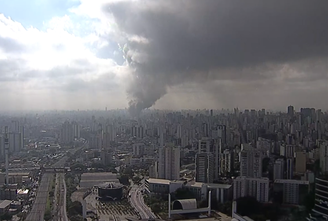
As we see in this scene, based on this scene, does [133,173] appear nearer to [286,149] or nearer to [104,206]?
[104,206]

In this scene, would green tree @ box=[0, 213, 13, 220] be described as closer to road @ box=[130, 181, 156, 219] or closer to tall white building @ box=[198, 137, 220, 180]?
road @ box=[130, 181, 156, 219]

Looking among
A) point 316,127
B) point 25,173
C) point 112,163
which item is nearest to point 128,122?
point 112,163

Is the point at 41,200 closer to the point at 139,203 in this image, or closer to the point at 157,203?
the point at 139,203

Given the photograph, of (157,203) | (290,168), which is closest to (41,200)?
(157,203)

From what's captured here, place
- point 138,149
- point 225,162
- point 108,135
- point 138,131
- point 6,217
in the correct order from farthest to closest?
1. point 138,131
2. point 108,135
3. point 138,149
4. point 225,162
5. point 6,217

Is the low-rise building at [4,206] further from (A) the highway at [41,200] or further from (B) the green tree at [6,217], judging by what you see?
(A) the highway at [41,200]
